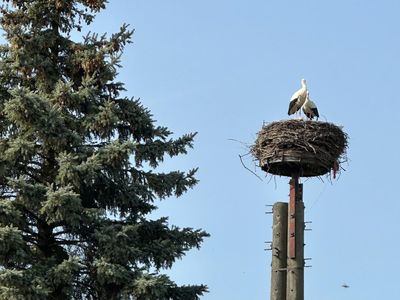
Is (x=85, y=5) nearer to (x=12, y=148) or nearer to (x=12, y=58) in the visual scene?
(x=12, y=58)

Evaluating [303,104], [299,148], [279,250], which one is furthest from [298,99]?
[279,250]

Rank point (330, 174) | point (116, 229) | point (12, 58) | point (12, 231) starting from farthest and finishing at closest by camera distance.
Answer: point (12, 58) < point (116, 229) < point (12, 231) < point (330, 174)

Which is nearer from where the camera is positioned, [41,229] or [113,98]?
[41,229]

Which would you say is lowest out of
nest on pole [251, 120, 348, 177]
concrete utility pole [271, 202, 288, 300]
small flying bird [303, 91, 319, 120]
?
concrete utility pole [271, 202, 288, 300]

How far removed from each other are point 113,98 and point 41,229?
2.59 meters

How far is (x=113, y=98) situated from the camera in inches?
599

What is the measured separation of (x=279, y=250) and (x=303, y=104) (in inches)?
177

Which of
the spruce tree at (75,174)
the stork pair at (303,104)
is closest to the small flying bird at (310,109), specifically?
the stork pair at (303,104)

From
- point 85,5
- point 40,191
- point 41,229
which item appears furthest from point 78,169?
point 85,5

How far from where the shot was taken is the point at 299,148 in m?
11.2

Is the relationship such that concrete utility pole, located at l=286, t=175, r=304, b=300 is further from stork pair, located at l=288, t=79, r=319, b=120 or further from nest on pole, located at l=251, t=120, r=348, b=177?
stork pair, located at l=288, t=79, r=319, b=120

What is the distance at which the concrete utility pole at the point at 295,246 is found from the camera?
9.37 metres

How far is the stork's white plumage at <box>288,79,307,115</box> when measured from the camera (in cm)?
1374

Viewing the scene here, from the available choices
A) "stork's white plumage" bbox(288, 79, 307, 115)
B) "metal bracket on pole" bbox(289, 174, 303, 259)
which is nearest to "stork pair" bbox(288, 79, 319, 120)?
"stork's white plumage" bbox(288, 79, 307, 115)
